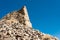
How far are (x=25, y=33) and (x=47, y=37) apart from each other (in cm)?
290

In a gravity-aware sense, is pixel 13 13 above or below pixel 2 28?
above

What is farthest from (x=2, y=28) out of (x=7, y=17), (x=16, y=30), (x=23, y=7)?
(x=23, y=7)

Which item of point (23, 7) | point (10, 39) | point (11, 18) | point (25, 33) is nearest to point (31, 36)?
point (25, 33)

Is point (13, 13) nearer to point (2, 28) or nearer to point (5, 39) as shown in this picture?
point (2, 28)

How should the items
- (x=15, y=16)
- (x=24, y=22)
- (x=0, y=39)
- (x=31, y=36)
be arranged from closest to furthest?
1. (x=0, y=39)
2. (x=31, y=36)
3. (x=24, y=22)
4. (x=15, y=16)

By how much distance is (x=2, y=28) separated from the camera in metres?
29.7

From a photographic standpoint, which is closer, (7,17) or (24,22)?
(24,22)

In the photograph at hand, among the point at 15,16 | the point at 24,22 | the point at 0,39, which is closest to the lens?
the point at 0,39

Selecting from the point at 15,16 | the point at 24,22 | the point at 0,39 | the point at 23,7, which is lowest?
the point at 0,39

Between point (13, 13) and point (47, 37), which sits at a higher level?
point (13, 13)

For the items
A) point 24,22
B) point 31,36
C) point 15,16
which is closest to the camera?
point 31,36

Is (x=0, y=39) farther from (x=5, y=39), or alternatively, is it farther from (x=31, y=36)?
(x=31, y=36)

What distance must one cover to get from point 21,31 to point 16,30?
2.31 feet

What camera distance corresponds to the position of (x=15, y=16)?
40.7 meters
